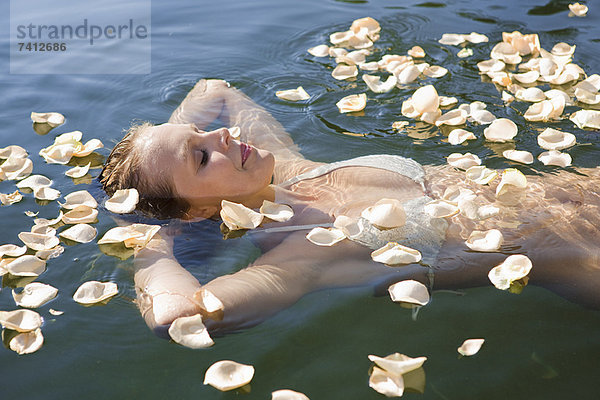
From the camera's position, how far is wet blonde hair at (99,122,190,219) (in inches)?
123

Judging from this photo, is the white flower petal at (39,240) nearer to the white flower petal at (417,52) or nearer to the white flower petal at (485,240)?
the white flower petal at (485,240)

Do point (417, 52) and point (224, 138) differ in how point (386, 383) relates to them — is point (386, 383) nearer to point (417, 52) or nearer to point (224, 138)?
point (224, 138)

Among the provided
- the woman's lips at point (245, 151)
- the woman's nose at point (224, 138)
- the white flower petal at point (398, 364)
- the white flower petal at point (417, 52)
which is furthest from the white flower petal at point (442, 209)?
the white flower petal at point (417, 52)

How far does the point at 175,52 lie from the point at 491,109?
2797 mm

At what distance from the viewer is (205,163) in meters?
3.04

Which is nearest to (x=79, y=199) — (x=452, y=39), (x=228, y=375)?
(x=228, y=375)

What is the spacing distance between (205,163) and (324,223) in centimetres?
66

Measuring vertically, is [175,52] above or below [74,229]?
above

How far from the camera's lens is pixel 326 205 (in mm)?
3135

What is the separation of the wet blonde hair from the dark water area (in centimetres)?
Answer: 18

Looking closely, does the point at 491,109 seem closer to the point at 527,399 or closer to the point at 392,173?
the point at 392,173

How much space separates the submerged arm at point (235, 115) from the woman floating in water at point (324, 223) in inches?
21.8

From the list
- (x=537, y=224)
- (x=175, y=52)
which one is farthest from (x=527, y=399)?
(x=175, y=52)

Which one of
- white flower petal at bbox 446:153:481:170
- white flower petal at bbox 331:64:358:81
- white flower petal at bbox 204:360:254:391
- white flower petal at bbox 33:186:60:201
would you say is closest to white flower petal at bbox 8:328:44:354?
white flower petal at bbox 204:360:254:391
